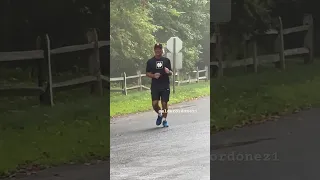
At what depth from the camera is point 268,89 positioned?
12.4 feet

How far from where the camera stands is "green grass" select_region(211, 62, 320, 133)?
371 centimetres

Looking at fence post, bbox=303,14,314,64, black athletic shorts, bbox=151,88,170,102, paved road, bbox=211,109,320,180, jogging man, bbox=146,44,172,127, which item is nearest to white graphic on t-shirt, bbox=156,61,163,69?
jogging man, bbox=146,44,172,127

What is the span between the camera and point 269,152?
12.2 ft

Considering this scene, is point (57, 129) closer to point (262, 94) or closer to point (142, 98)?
point (142, 98)

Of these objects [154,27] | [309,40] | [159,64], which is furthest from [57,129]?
[309,40]

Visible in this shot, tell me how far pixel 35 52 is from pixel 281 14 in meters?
2.00

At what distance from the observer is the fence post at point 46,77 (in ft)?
12.6

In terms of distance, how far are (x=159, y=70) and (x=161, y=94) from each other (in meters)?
0.19

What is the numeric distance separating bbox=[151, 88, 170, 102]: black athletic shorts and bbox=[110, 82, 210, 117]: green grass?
4 cm

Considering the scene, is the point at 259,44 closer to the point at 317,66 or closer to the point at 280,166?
the point at 317,66

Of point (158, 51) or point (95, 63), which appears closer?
point (158, 51)

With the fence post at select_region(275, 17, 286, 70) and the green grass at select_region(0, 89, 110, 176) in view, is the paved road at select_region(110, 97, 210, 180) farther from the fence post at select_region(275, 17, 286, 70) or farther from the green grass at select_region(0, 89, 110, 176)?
the fence post at select_region(275, 17, 286, 70)

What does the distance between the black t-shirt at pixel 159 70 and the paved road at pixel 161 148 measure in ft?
0.70

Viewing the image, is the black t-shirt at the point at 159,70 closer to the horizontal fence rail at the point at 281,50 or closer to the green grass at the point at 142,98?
the green grass at the point at 142,98
